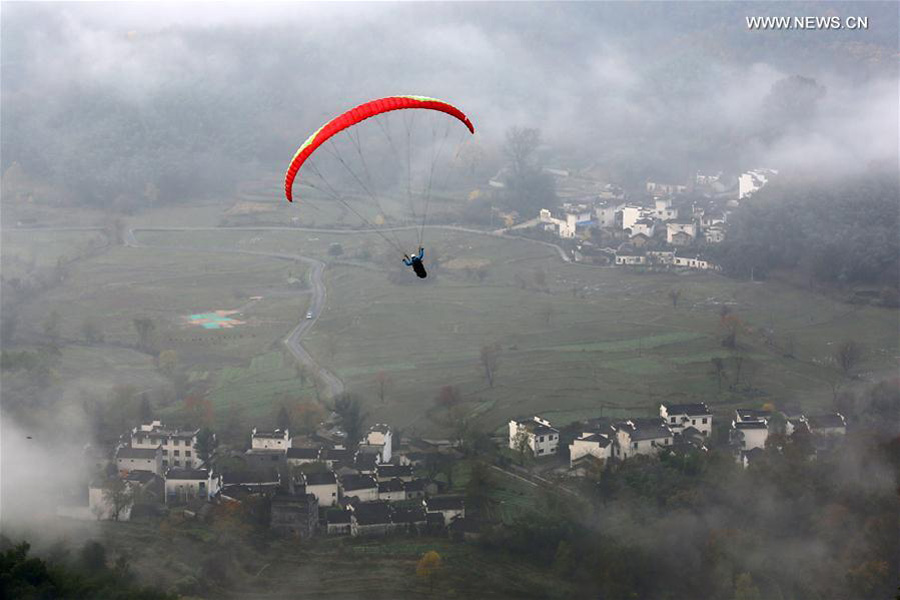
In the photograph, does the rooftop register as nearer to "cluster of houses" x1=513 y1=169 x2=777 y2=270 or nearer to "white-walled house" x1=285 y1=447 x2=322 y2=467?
"white-walled house" x1=285 y1=447 x2=322 y2=467

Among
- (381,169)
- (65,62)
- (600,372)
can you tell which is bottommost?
(600,372)

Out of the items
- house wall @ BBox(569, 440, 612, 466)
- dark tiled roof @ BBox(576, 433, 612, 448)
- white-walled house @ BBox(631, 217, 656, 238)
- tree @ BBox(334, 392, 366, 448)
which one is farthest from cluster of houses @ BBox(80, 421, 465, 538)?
white-walled house @ BBox(631, 217, 656, 238)

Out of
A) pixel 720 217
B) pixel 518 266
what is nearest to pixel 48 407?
pixel 518 266

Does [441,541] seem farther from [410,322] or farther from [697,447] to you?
[410,322]

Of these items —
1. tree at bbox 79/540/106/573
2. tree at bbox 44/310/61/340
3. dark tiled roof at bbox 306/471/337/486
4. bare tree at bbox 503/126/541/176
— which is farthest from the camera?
bare tree at bbox 503/126/541/176

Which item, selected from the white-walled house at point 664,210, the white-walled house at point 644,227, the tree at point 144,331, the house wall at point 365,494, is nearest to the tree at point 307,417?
the house wall at point 365,494

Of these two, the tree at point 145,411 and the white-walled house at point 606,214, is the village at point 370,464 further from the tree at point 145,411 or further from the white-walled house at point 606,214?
the white-walled house at point 606,214
